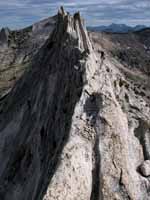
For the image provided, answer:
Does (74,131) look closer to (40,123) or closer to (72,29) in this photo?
(40,123)

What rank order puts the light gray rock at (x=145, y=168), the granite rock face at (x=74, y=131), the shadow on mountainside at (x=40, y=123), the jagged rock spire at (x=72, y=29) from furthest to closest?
1. the jagged rock spire at (x=72, y=29)
2. the shadow on mountainside at (x=40, y=123)
3. the light gray rock at (x=145, y=168)
4. the granite rock face at (x=74, y=131)

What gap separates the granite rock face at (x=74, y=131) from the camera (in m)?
14.7

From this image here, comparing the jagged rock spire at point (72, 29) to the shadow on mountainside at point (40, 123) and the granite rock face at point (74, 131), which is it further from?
the shadow on mountainside at point (40, 123)

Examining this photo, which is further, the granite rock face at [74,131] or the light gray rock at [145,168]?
the light gray rock at [145,168]

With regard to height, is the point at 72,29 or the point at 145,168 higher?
the point at 72,29

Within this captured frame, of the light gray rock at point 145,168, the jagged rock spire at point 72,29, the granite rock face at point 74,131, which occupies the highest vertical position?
the jagged rock spire at point 72,29

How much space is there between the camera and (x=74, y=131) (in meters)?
15.4

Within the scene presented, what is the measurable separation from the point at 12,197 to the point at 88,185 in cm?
518

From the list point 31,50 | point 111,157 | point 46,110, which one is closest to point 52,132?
point 46,110

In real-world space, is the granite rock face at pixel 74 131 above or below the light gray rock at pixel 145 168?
above

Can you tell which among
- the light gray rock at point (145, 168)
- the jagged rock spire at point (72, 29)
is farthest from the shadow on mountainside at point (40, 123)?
the light gray rock at point (145, 168)

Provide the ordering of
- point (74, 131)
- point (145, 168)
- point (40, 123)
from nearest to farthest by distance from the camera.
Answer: point (74, 131), point (145, 168), point (40, 123)

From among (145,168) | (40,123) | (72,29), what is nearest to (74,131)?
(145,168)

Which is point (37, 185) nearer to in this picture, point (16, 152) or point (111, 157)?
point (111, 157)
